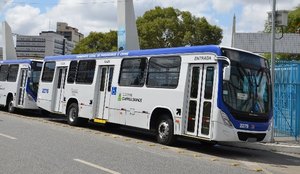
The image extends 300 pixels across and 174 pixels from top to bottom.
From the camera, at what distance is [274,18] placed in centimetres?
1555

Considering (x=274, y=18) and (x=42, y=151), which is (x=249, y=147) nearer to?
(x=274, y=18)

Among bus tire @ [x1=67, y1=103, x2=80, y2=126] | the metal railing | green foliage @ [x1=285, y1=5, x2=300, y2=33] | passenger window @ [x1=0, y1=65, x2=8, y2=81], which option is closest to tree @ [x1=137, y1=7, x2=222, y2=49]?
green foliage @ [x1=285, y1=5, x2=300, y2=33]

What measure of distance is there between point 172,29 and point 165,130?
3382 centimetres

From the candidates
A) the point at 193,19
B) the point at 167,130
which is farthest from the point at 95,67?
the point at 193,19

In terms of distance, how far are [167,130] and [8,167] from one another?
5719mm

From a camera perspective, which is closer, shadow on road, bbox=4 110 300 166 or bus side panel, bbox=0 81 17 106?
shadow on road, bbox=4 110 300 166

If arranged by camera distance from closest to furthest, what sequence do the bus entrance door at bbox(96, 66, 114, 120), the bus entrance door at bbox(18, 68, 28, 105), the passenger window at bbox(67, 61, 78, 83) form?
the bus entrance door at bbox(96, 66, 114, 120)
the passenger window at bbox(67, 61, 78, 83)
the bus entrance door at bbox(18, 68, 28, 105)

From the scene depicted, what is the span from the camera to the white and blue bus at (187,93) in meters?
11.8

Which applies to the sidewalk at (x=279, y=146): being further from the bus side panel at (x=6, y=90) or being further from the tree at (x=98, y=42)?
the tree at (x=98, y=42)

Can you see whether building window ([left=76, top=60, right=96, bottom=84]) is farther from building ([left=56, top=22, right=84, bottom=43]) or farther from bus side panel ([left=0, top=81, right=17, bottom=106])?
building ([left=56, top=22, right=84, bottom=43])

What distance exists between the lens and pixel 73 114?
18.4m

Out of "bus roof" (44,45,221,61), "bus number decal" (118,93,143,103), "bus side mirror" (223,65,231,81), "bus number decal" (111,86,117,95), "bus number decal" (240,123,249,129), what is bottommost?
"bus number decal" (240,123,249,129)

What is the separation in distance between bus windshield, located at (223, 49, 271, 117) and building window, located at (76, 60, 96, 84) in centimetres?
687

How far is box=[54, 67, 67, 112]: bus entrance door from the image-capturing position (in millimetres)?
19391
